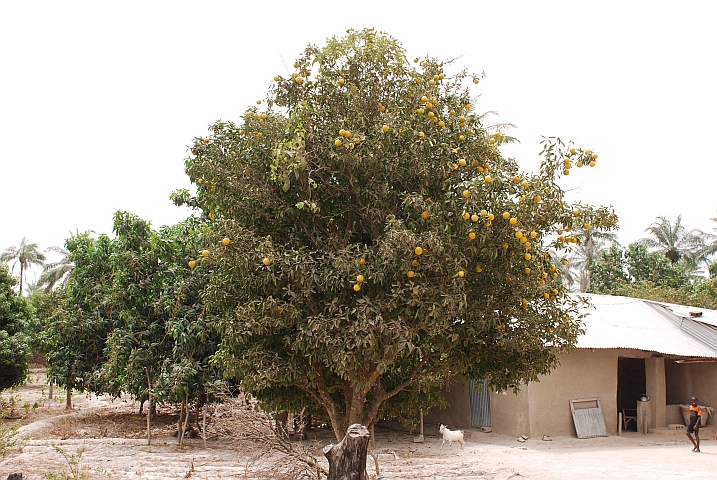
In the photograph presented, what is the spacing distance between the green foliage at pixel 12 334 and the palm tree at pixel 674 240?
3824cm

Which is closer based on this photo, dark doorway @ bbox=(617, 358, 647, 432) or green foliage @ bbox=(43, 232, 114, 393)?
green foliage @ bbox=(43, 232, 114, 393)

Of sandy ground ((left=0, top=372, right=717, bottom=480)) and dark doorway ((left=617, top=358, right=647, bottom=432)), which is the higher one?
dark doorway ((left=617, top=358, right=647, bottom=432))

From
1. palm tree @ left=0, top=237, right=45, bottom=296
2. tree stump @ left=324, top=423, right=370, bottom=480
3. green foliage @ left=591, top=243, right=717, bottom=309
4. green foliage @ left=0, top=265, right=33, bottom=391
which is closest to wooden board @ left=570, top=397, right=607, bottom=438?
tree stump @ left=324, top=423, right=370, bottom=480

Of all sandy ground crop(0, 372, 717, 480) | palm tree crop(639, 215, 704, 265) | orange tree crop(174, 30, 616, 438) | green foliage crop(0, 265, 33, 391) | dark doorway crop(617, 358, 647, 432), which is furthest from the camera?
palm tree crop(639, 215, 704, 265)

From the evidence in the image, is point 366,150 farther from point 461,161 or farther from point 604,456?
point 604,456

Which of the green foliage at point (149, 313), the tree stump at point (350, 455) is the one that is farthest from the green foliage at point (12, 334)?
the tree stump at point (350, 455)

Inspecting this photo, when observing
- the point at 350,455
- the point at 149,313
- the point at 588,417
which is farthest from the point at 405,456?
the point at 149,313

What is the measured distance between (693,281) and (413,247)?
38.3 m

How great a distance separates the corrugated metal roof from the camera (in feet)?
49.0

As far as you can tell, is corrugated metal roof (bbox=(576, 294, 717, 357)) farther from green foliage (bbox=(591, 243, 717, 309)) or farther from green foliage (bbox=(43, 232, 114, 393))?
green foliage (bbox=(591, 243, 717, 309))

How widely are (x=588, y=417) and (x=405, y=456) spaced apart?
16.7ft

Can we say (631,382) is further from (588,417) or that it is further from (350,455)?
(350,455)

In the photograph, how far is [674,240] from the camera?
43.0m

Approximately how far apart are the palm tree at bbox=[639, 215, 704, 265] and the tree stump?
40349 mm
